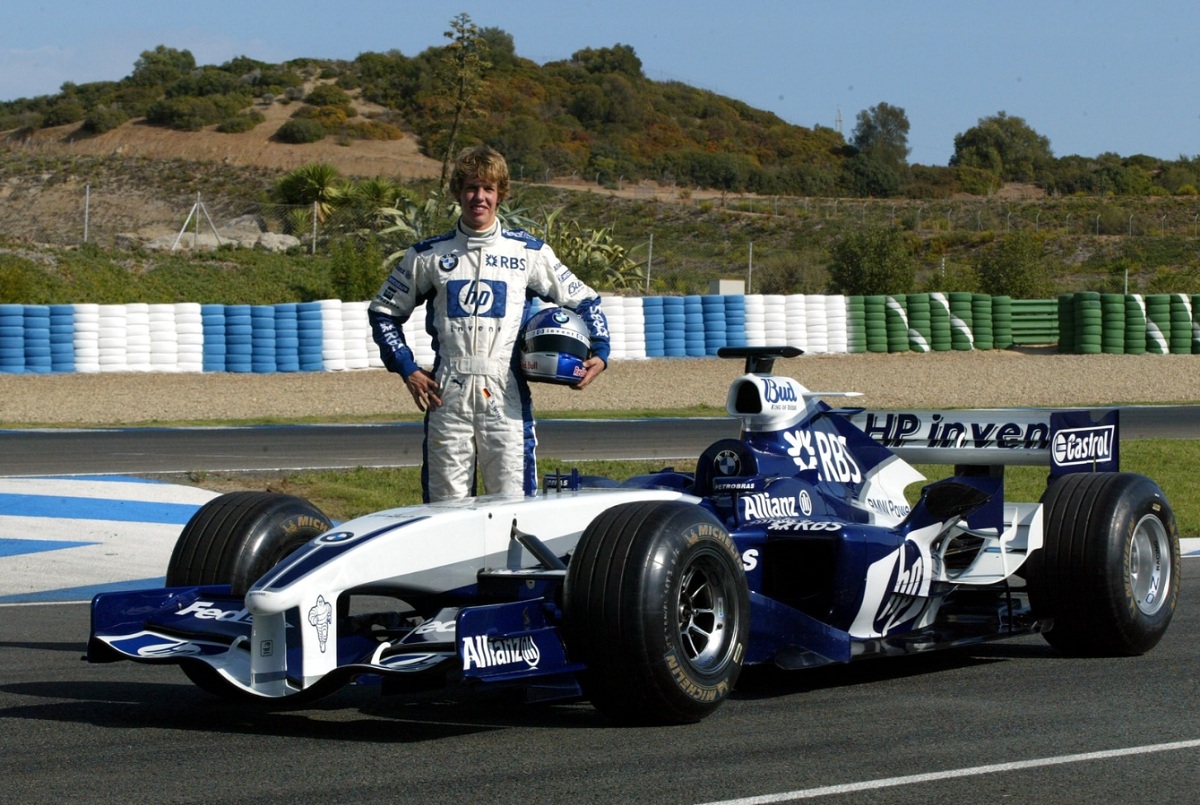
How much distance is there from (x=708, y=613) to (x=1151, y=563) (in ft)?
9.39

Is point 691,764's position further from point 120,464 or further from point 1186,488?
point 120,464

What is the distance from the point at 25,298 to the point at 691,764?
95.0 ft

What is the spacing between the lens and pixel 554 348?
6348mm

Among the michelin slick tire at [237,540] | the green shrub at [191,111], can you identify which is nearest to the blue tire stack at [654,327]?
the michelin slick tire at [237,540]

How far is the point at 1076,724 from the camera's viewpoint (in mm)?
5414

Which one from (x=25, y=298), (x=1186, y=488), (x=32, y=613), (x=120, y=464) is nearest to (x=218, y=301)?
(x=25, y=298)

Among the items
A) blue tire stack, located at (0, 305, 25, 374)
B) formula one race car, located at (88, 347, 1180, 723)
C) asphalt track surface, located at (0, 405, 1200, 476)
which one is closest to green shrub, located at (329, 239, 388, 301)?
blue tire stack, located at (0, 305, 25, 374)

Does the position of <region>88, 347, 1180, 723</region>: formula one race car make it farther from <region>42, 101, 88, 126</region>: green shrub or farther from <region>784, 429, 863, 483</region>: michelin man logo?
<region>42, 101, 88, 126</region>: green shrub

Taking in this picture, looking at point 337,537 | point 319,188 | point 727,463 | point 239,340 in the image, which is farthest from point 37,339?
point 337,537

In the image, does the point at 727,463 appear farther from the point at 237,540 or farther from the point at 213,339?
the point at 213,339

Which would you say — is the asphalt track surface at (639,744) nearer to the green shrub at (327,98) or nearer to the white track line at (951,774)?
the white track line at (951,774)

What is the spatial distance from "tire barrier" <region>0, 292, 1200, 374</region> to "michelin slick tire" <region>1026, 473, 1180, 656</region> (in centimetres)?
1849

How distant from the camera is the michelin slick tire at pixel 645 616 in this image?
5051 mm

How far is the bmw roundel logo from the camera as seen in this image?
537 cm
